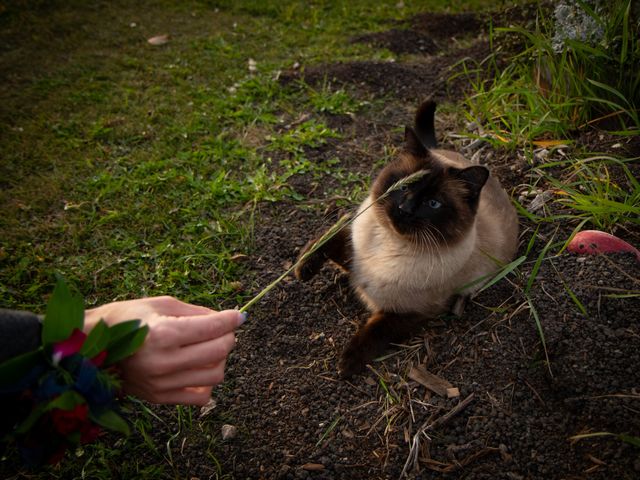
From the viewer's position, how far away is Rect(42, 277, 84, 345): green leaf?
4.11 ft

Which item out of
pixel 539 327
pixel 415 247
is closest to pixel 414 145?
pixel 415 247

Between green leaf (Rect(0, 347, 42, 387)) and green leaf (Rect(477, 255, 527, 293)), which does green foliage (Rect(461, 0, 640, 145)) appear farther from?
green leaf (Rect(0, 347, 42, 387))

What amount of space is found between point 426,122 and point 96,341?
7.67ft

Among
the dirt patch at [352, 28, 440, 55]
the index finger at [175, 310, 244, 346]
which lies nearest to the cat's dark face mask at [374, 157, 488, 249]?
the index finger at [175, 310, 244, 346]

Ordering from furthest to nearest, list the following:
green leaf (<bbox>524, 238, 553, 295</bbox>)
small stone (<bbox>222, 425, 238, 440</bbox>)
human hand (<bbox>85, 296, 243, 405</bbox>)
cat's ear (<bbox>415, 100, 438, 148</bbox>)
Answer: cat's ear (<bbox>415, 100, 438, 148</bbox>), green leaf (<bbox>524, 238, 553, 295</bbox>), small stone (<bbox>222, 425, 238, 440</bbox>), human hand (<bbox>85, 296, 243, 405</bbox>)

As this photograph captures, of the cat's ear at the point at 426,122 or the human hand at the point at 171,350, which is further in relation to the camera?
the cat's ear at the point at 426,122

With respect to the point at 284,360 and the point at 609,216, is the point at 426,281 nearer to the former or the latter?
the point at 284,360

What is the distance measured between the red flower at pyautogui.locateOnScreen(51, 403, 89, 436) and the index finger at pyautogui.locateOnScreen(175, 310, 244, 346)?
0.32 metres

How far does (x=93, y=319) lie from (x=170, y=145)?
8.51 feet

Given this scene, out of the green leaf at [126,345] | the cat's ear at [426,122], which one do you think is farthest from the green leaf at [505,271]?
the green leaf at [126,345]

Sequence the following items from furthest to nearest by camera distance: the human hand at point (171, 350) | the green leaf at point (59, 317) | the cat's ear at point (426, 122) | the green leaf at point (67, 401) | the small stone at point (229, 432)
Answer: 1. the cat's ear at point (426, 122)
2. the small stone at point (229, 432)
3. the human hand at point (171, 350)
4. the green leaf at point (59, 317)
5. the green leaf at point (67, 401)

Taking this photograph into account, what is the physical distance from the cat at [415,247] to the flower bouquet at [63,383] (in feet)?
4.20

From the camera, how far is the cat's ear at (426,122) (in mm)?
2752

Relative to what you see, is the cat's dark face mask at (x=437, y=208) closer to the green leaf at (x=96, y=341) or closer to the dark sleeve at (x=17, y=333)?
the green leaf at (x=96, y=341)
